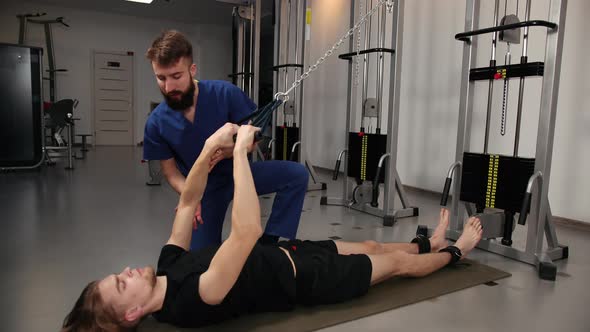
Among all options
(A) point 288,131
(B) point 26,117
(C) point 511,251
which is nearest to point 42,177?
(B) point 26,117

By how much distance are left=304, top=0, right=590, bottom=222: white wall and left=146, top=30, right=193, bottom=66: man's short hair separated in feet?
8.91

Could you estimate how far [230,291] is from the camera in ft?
4.79

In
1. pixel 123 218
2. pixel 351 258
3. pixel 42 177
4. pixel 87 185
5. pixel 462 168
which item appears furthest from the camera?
pixel 42 177

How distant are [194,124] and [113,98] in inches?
327

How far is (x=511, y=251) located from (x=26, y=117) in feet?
17.0

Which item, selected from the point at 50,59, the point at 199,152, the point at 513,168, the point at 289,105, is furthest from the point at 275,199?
the point at 50,59

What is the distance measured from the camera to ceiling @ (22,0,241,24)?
26.7 ft

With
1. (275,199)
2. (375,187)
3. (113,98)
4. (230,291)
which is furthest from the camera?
(113,98)

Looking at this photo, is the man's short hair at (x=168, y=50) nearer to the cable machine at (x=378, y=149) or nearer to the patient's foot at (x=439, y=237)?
the patient's foot at (x=439, y=237)

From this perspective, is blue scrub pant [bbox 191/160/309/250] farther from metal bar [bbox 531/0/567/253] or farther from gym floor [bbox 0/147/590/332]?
metal bar [bbox 531/0/567/253]

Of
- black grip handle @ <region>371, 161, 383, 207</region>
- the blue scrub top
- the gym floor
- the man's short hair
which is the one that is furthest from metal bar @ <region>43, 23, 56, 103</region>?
the man's short hair

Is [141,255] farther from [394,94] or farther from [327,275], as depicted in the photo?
[394,94]

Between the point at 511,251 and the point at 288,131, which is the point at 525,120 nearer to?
the point at 511,251

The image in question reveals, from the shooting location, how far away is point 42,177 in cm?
482
